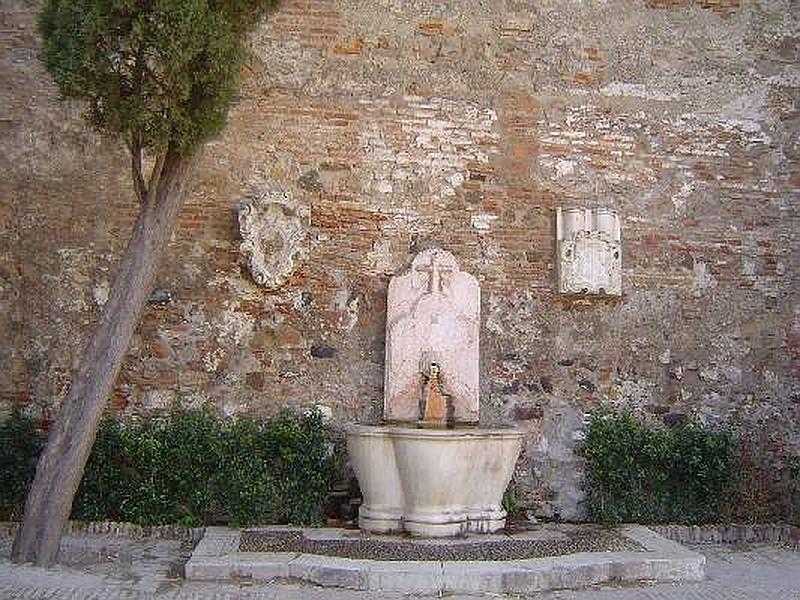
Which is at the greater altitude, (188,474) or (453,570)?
(188,474)

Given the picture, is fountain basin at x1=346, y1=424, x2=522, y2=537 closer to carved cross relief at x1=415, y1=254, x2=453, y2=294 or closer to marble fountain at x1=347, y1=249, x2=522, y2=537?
marble fountain at x1=347, y1=249, x2=522, y2=537

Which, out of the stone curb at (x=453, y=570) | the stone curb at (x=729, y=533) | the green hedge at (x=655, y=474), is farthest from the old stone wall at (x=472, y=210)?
the stone curb at (x=453, y=570)

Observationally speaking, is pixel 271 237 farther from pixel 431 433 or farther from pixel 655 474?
pixel 655 474

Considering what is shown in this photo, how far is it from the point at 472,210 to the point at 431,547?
292 centimetres

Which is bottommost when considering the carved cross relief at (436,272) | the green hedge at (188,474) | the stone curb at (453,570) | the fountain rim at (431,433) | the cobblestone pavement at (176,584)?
the cobblestone pavement at (176,584)

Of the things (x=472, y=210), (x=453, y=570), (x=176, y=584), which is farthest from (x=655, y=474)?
(x=176, y=584)

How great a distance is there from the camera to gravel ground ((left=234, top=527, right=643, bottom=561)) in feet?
19.2

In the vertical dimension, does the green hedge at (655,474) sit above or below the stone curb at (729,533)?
above

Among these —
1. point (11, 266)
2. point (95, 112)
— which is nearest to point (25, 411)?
point (11, 266)

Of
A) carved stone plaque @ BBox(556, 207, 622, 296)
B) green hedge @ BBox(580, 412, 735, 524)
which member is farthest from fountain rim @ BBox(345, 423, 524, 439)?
carved stone plaque @ BBox(556, 207, 622, 296)

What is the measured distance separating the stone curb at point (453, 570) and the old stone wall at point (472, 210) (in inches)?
71.8

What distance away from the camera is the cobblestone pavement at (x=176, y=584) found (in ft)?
16.9

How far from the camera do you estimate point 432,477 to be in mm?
6383

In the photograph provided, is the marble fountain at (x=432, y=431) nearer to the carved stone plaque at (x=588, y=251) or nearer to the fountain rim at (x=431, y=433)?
the fountain rim at (x=431, y=433)
